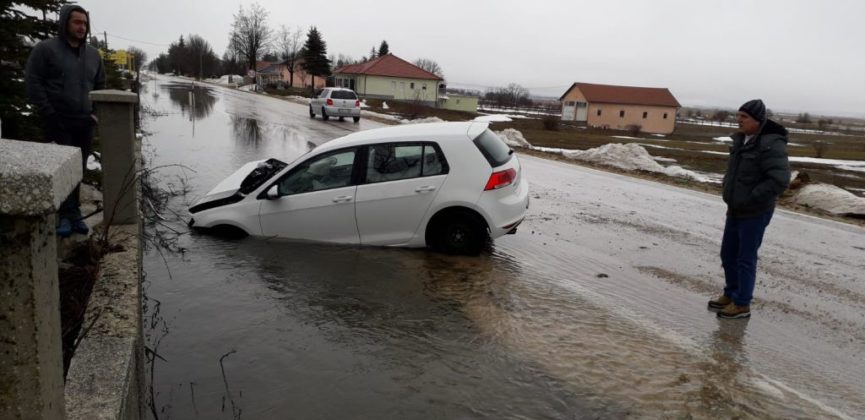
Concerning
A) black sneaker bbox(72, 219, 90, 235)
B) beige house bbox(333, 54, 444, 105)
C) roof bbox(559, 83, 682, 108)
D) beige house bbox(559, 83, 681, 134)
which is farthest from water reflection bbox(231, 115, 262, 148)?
roof bbox(559, 83, 682, 108)

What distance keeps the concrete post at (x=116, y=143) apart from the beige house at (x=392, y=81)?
6711 centimetres

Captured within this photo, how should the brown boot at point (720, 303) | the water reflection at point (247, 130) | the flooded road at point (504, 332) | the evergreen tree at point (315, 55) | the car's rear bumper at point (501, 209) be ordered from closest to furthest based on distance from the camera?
1. the flooded road at point (504, 332)
2. the brown boot at point (720, 303)
3. the car's rear bumper at point (501, 209)
4. the water reflection at point (247, 130)
5. the evergreen tree at point (315, 55)

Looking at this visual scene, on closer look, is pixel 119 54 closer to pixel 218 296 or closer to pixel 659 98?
pixel 218 296

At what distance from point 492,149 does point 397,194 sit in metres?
1.25

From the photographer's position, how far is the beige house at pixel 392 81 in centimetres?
7288

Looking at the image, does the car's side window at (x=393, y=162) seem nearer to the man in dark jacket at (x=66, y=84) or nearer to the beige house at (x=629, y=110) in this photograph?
the man in dark jacket at (x=66, y=84)

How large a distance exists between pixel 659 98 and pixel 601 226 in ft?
299

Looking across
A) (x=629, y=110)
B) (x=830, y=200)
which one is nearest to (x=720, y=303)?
(x=830, y=200)

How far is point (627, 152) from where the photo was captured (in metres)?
19.9

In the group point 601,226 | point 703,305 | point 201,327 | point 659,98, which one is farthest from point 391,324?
point 659,98

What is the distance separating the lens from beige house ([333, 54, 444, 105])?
7288cm

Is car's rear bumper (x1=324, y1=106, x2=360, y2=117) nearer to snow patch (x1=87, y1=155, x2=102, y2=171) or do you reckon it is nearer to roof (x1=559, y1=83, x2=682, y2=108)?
snow patch (x1=87, y1=155, x2=102, y2=171)

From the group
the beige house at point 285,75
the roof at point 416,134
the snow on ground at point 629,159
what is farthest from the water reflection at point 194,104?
the beige house at point 285,75

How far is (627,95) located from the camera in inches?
3716
